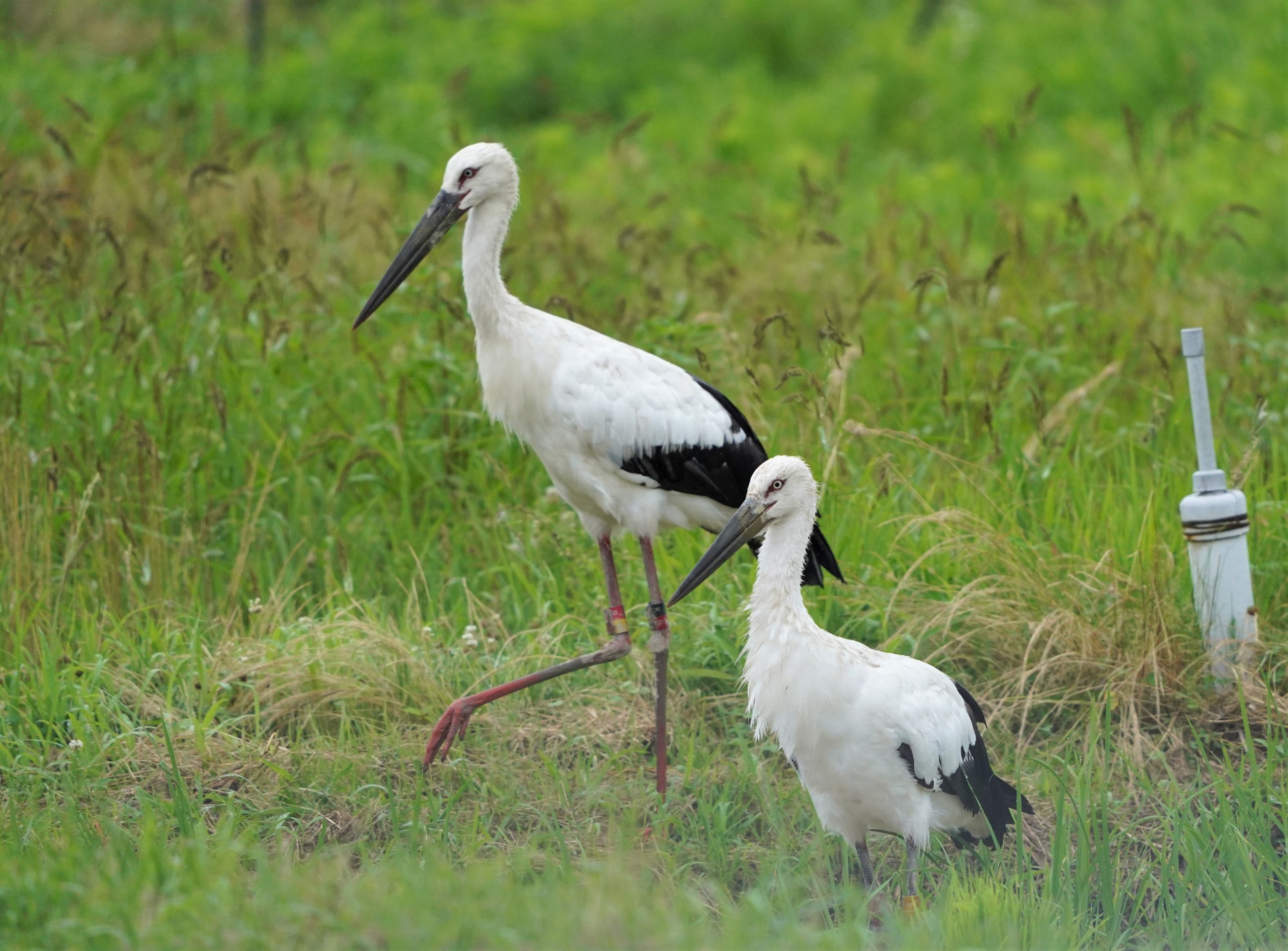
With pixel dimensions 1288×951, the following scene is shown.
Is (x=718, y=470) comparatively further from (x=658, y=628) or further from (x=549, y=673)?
(x=549, y=673)

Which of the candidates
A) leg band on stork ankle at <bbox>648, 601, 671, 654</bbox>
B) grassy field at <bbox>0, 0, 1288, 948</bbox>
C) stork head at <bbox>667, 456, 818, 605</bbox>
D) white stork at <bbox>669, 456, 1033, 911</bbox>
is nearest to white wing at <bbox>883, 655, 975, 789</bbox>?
white stork at <bbox>669, 456, 1033, 911</bbox>

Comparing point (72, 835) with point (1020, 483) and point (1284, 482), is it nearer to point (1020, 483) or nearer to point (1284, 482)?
point (1020, 483)

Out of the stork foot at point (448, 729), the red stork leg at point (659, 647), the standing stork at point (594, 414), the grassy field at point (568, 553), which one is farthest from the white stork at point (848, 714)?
the stork foot at point (448, 729)

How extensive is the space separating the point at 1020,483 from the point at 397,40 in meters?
8.31

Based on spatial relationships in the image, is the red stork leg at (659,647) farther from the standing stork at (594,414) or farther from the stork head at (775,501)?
the stork head at (775,501)

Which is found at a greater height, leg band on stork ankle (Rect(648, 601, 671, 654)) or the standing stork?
the standing stork

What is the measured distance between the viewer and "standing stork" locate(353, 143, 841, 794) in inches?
152

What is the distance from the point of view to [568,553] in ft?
15.3

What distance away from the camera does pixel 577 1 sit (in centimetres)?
1166

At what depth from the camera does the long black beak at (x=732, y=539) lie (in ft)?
10.7

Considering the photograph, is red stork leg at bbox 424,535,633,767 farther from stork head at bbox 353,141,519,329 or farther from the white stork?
stork head at bbox 353,141,519,329

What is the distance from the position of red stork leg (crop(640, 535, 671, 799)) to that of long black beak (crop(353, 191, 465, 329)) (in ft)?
3.46

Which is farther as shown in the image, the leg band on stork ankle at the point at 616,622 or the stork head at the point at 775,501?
the leg band on stork ankle at the point at 616,622

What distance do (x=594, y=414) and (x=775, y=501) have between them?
0.77m
